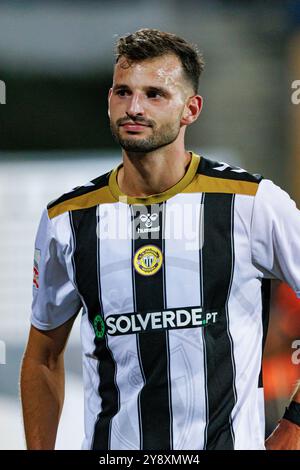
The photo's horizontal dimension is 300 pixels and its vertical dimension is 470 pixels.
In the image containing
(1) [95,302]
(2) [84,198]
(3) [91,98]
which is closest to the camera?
(1) [95,302]

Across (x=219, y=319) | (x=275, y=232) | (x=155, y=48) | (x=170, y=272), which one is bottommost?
(x=219, y=319)

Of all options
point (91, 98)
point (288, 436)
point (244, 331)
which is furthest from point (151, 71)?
point (91, 98)

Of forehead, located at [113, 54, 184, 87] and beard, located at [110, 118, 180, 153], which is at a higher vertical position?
forehead, located at [113, 54, 184, 87]

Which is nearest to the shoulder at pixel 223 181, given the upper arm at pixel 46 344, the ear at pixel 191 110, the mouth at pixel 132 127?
the ear at pixel 191 110

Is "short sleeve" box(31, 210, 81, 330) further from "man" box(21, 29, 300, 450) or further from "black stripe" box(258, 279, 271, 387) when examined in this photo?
"black stripe" box(258, 279, 271, 387)

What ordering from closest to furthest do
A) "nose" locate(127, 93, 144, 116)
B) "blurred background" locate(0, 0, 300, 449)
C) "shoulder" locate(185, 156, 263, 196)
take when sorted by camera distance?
"nose" locate(127, 93, 144, 116) → "shoulder" locate(185, 156, 263, 196) → "blurred background" locate(0, 0, 300, 449)

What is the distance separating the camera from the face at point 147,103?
233 centimetres

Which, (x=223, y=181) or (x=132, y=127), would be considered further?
(x=223, y=181)

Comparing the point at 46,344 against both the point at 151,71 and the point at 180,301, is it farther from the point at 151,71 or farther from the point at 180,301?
the point at 151,71

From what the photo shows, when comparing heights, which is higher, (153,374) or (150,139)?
(150,139)

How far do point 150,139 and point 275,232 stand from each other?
0.43 m

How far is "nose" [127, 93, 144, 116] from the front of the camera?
2.32m

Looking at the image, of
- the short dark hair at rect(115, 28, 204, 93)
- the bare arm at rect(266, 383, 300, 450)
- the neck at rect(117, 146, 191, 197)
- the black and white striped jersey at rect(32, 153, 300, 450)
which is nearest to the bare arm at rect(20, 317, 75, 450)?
the black and white striped jersey at rect(32, 153, 300, 450)

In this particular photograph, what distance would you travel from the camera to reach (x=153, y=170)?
2430mm
